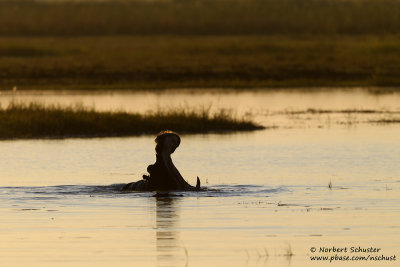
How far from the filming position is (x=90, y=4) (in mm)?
125062

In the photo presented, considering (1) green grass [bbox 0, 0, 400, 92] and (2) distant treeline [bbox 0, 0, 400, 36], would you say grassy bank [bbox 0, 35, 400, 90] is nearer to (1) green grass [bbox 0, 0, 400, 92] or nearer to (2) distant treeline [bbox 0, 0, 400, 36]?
(1) green grass [bbox 0, 0, 400, 92]

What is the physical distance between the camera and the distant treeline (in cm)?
10200

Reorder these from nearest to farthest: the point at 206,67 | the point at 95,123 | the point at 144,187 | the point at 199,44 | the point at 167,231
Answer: the point at 167,231, the point at 144,187, the point at 95,123, the point at 206,67, the point at 199,44

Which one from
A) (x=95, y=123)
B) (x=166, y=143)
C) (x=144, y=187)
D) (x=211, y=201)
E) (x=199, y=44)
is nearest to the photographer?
(x=166, y=143)

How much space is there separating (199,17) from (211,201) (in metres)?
96.1

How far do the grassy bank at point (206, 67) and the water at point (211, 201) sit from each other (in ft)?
67.9

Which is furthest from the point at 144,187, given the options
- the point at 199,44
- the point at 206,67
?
the point at 199,44

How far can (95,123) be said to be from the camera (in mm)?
31250

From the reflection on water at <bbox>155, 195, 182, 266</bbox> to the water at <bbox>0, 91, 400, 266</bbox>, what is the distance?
1 centimetres

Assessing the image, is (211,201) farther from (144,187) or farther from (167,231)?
(167,231)

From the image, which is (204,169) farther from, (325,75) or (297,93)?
(325,75)

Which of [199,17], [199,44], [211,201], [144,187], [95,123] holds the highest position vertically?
[199,17]

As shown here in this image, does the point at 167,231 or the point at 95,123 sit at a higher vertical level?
the point at 95,123

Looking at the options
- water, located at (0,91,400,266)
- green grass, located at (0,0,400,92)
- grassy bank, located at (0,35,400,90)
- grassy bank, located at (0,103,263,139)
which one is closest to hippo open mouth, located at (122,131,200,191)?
water, located at (0,91,400,266)
